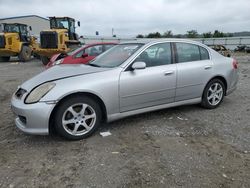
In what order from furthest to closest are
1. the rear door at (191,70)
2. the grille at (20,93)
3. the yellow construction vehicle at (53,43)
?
the yellow construction vehicle at (53,43)
the rear door at (191,70)
the grille at (20,93)

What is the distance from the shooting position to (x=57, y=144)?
3727mm

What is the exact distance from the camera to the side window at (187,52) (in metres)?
4.81

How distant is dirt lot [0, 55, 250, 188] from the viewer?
2.83 m

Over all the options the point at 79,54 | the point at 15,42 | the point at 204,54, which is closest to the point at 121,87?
the point at 204,54

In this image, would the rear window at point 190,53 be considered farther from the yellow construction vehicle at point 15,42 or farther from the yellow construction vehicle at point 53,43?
the yellow construction vehicle at point 15,42

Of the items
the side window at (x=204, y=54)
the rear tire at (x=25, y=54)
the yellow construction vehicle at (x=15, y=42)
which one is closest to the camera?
the side window at (x=204, y=54)

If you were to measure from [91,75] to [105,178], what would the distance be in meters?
1.66

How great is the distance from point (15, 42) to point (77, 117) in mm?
15925

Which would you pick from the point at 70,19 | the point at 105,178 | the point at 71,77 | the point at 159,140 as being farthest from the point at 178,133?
the point at 70,19

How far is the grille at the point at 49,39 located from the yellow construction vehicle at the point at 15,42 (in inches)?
110

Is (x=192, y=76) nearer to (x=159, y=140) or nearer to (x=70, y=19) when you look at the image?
(x=159, y=140)

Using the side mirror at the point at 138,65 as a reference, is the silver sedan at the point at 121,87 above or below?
below

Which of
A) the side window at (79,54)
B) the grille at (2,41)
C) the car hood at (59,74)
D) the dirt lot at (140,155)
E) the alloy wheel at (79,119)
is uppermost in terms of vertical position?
the grille at (2,41)

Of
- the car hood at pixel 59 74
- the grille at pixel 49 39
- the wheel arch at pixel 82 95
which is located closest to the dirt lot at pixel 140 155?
the wheel arch at pixel 82 95
